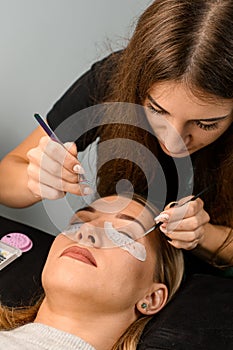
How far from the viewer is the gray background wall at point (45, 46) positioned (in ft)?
5.86

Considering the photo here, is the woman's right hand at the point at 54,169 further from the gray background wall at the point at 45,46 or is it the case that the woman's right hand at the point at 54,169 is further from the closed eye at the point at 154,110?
the gray background wall at the point at 45,46

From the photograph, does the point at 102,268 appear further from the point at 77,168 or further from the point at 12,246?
the point at 12,246

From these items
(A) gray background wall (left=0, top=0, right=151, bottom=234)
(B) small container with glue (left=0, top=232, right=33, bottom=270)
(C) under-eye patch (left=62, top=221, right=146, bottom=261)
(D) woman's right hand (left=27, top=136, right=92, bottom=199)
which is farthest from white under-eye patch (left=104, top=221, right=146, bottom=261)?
(A) gray background wall (left=0, top=0, right=151, bottom=234)

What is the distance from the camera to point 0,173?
4.88 feet

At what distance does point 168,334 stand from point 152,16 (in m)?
0.62

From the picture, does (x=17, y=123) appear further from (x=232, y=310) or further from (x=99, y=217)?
(x=232, y=310)

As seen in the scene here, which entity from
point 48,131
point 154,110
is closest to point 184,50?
point 154,110

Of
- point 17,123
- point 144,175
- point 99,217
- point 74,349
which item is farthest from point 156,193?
point 17,123

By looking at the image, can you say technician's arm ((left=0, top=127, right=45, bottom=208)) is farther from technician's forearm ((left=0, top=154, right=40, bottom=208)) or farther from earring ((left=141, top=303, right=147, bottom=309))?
earring ((left=141, top=303, right=147, bottom=309))

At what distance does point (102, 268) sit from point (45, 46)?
0.88 meters

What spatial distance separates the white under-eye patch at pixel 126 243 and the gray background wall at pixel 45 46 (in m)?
0.52

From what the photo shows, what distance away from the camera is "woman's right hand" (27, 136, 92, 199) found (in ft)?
3.82

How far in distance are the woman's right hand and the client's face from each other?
4.9 inches

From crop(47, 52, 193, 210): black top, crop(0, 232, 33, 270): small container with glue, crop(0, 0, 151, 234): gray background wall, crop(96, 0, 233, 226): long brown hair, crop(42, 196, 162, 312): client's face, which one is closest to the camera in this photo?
crop(96, 0, 233, 226): long brown hair
